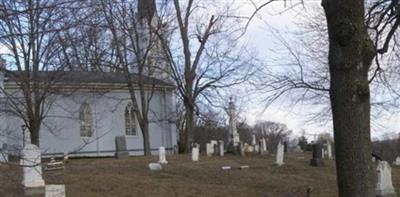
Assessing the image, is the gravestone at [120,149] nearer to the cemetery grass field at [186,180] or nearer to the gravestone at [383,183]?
the cemetery grass field at [186,180]

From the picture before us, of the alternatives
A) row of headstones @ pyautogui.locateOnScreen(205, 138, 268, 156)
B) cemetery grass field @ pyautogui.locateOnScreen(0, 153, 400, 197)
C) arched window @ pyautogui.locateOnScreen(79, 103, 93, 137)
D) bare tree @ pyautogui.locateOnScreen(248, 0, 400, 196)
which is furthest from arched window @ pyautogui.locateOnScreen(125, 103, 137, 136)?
bare tree @ pyautogui.locateOnScreen(248, 0, 400, 196)

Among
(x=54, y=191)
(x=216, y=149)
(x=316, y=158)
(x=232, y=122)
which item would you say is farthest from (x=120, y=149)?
(x=54, y=191)

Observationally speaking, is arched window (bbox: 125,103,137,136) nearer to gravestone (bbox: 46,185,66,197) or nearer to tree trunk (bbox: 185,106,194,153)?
tree trunk (bbox: 185,106,194,153)

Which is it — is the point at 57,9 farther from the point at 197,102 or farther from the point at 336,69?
the point at 197,102

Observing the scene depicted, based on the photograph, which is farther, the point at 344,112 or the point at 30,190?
the point at 30,190

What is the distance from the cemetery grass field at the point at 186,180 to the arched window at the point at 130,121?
19.7 m

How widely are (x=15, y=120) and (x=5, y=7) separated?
107 ft

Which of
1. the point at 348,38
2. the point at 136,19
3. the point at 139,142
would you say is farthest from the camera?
the point at 139,142

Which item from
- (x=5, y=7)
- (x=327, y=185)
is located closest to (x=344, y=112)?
(x=5, y=7)

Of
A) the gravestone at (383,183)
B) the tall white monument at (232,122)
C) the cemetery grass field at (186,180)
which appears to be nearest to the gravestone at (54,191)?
the cemetery grass field at (186,180)

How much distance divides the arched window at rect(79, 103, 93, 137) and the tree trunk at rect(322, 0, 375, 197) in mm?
33128

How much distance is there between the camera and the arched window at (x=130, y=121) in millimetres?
45094

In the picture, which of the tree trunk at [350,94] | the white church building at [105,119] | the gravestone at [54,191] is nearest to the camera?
the tree trunk at [350,94]

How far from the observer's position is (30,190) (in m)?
15.3
